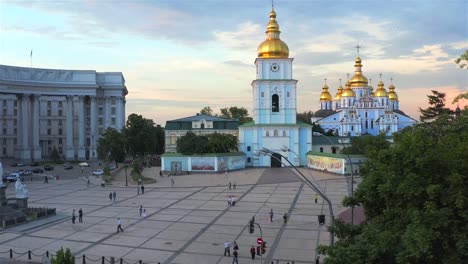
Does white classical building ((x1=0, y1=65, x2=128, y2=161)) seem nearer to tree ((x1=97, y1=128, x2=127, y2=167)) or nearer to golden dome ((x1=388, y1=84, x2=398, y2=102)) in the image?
tree ((x1=97, y1=128, x2=127, y2=167))

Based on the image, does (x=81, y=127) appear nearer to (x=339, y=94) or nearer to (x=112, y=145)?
(x=112, y=145)

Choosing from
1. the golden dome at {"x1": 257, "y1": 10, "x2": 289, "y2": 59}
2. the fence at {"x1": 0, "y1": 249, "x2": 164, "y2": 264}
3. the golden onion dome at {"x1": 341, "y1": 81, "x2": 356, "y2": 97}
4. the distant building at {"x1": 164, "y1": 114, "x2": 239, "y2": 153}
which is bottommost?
the fence at {"x1": 0, "y1": 249, "x2": 164, "y2": 264}

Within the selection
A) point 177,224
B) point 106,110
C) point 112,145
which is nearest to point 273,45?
point 112,145

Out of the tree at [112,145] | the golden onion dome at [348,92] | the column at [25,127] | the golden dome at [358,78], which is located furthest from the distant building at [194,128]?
the golden dome at [358,78]

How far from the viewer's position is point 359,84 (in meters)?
120

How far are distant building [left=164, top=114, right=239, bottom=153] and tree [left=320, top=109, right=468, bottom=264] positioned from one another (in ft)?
245

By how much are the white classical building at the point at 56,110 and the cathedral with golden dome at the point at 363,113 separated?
56.5 m

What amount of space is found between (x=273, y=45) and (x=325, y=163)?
70.9 feet

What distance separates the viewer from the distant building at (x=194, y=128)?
88688mm

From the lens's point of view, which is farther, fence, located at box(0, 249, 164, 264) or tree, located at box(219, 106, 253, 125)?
tree, located at box(219, 106, 253, 125)

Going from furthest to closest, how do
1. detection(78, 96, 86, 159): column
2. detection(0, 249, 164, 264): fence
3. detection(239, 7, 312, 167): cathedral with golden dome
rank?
1. detection(78, 96, 86, 159): column
2. detection(239, 7, 312, 167): cathedral with golden dome
3. detection(0, 249, 164, 264): fence

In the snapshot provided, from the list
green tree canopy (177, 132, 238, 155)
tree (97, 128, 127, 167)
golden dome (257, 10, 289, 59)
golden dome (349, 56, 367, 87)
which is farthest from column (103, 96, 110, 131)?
golden dome (349, 56, 367, 87)

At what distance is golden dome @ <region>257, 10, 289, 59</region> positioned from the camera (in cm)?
7156

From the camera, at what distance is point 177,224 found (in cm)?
2978
